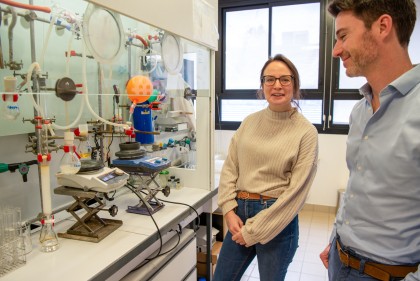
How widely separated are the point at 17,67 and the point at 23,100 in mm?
156

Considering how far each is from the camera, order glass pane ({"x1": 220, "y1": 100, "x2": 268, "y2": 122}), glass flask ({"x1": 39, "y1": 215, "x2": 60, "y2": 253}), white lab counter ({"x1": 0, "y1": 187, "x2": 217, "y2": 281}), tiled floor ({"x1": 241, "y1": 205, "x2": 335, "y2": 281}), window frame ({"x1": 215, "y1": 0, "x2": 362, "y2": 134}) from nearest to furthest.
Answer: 1. white lab counter ({"x1": 0, "y1": 187, "x2": 217, "y2": 281})
2. glass flask ({"x1": 39, "y1": 215, "x2": 60, "y2": 253})
3. tiled floor ({"x1": 241, "y1": 205, "x2": 335, "y2": 281})
4. window frame ({"x1": 215, "y1": 0, "x2": 362, "y2": 134})
5. glass pane ({"x1": 220, "y1": 100, "x2": 268, "y2": 122})

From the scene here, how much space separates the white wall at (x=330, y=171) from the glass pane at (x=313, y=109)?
9.3 inches

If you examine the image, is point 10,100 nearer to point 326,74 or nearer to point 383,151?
point 383,151

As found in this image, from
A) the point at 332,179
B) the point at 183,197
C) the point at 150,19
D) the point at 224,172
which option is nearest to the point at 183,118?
the point at 183,197

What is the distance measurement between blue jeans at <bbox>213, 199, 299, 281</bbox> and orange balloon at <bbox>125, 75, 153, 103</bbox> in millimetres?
900

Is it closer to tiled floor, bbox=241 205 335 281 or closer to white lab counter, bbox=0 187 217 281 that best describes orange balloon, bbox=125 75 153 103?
white lab counter, bbox=0 187 217 281

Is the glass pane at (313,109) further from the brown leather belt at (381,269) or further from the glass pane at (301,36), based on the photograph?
the brown leather belt at (381,269)

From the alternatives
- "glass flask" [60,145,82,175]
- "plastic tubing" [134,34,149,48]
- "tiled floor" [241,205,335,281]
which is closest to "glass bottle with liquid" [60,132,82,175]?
"glass flask" [60,145,82,175]

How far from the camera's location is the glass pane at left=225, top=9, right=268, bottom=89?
169 inches

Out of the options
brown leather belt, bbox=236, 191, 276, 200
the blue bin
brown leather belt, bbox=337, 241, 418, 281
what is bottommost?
brown leather belt, bbox=337, 241, 418, 281

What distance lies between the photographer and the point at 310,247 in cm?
315

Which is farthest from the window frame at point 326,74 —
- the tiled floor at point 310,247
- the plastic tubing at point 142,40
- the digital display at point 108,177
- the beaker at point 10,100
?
the beaker at point 10,100

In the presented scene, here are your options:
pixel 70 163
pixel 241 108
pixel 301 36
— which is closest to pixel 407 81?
pixel 70 163

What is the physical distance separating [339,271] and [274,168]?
0.53 m
